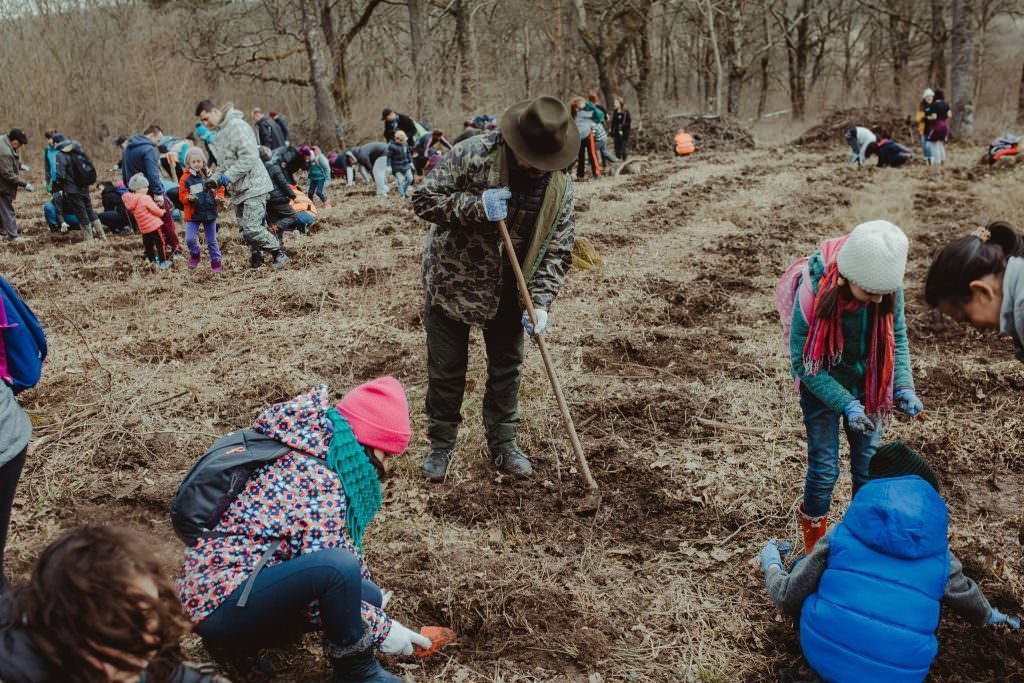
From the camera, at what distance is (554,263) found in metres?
3.79

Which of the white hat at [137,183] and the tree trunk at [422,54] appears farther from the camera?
the tree trunk at [422,54]

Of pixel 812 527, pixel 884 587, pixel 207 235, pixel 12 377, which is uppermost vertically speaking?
pixel 12 377

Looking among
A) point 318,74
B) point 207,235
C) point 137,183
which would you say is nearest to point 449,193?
point 207,235

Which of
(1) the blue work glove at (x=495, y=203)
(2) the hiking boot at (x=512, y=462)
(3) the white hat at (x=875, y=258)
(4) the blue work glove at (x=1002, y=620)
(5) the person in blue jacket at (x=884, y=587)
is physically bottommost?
(4) the blue work glove at (x=1002, y=620)

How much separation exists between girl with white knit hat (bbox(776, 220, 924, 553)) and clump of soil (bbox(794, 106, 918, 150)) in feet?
60.7

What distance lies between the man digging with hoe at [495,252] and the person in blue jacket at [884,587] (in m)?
1.84

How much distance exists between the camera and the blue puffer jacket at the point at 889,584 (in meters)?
2.00

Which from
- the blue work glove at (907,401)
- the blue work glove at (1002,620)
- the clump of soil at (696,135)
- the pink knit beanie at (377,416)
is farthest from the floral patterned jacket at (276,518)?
the clump of soil at (696,135)

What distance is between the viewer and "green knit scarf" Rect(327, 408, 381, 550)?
227 centimetres

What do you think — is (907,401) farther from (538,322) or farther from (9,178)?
(9,178)

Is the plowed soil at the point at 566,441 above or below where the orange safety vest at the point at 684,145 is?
Answer: below

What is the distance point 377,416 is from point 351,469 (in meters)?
0.18

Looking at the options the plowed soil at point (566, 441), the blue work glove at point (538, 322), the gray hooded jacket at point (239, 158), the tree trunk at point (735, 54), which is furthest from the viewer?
the tree trunk at point (735, 54)

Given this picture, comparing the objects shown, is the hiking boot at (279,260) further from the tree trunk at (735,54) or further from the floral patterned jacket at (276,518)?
the tree trunk at (735,54)
